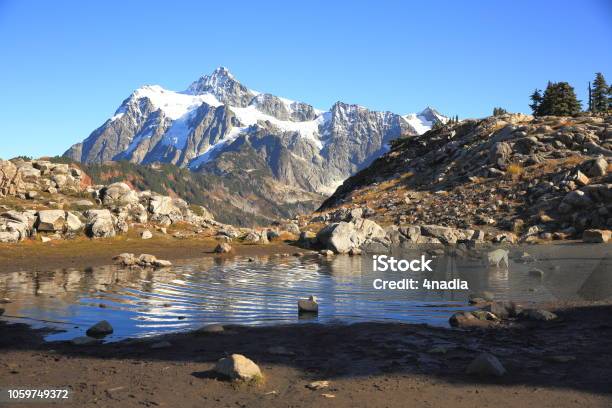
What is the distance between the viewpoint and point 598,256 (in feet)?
116

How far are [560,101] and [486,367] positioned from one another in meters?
107

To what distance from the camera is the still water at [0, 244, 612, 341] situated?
58.9ft

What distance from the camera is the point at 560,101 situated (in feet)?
338

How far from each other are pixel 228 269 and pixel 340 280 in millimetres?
9483

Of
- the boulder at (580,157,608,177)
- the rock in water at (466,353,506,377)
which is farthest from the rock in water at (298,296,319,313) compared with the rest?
the boulder at (580,157,608,177)

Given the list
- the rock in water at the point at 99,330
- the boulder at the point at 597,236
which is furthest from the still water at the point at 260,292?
the boulder at the point at 597,236

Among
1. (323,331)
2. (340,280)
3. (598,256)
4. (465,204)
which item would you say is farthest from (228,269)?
(465,204)

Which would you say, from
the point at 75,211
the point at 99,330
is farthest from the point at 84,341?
the point at 75,211

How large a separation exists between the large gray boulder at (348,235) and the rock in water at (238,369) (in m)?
38.0

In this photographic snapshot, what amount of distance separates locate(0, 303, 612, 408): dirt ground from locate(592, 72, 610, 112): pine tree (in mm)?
113310

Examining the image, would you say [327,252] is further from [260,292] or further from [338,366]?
[338,366]

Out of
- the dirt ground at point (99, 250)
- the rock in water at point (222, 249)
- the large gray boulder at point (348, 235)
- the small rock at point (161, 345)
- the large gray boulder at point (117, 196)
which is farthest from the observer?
the large gray boulder at point (117, 196)

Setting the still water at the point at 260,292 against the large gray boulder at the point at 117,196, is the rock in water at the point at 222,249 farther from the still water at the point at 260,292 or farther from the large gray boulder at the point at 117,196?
the large gray boulder at the point at 117,196

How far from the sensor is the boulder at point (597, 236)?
1686 inches
